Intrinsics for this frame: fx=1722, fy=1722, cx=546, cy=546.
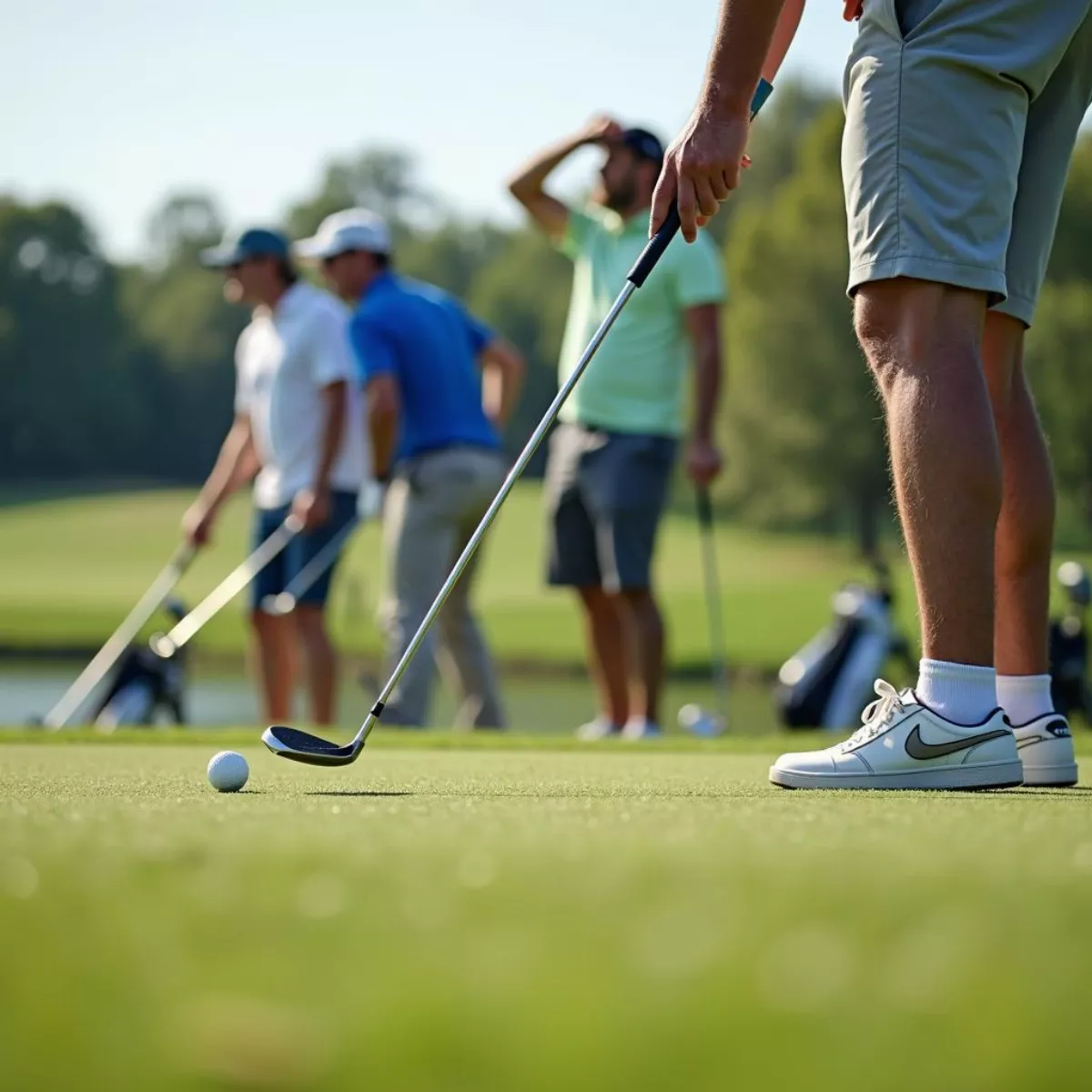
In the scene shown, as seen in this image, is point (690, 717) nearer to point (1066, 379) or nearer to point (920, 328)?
point (920, 328)

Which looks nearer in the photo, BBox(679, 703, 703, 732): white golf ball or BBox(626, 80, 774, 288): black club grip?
BBox(626, 80, 774, 288): black club grip

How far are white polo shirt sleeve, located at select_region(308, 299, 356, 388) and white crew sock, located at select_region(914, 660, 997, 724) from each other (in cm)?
505

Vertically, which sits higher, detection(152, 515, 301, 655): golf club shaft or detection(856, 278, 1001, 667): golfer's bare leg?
detection(856, 278, 1001, 667): golfer's bare leg

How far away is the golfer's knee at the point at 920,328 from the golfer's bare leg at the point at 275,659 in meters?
5.08

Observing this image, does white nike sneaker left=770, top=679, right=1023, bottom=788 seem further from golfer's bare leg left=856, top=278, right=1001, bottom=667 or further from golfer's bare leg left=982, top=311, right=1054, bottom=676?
golfer's bare leg left=982, top=311, right=1054, bottom=676

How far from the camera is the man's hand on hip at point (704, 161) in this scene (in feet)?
10.2

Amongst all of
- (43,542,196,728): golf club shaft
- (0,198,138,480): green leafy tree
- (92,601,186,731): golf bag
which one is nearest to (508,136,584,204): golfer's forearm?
(43,542,196,728): golf club shaft

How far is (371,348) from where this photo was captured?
693cm

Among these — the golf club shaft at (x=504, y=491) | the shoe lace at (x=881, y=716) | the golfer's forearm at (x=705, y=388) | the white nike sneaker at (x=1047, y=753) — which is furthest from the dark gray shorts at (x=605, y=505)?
the shoe lace at (x=881, y=716)

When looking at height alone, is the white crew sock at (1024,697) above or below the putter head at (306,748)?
below

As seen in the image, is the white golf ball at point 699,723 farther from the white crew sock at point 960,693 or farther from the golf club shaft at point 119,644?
the white crew sock at point 960,693

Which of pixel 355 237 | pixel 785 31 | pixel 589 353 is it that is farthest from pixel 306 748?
pixel 355 237

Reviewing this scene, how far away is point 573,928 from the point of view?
1.26m

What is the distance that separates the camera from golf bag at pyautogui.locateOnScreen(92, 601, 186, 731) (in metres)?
9.15
